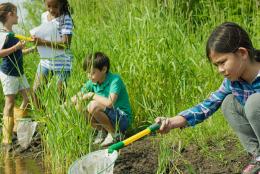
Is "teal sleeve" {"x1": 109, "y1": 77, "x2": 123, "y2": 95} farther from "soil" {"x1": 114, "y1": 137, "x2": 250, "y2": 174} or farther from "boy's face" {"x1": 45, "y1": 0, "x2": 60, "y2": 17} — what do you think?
"boy's face" {"x1": 45, "y1": 0, "x2": 60, "y2": 17}

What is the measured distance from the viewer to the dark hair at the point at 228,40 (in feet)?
9.80

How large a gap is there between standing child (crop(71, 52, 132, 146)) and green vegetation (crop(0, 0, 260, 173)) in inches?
6.4

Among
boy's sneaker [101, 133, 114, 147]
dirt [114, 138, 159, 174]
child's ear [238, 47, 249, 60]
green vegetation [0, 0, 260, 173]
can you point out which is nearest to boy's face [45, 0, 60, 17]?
green vegetation [0, 0, 260, 173]

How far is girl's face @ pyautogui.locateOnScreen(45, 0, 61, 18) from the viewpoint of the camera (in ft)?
17.2

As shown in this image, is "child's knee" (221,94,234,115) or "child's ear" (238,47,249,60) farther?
"child's knee" (221,94,234,115)

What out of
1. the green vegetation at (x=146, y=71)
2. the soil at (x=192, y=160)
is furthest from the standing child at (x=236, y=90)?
the green vegetation at (x=146, y=71)

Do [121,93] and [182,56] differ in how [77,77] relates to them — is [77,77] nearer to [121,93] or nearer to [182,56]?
[121,93]

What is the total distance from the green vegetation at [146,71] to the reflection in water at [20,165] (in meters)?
0.29

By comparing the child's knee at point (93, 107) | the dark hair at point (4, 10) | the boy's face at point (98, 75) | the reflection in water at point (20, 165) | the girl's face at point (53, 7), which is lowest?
the reflection in water at point (20, 165)

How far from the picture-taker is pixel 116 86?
480 cm

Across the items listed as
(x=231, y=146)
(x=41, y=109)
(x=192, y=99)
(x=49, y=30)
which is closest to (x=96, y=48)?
(x=49, y=30)

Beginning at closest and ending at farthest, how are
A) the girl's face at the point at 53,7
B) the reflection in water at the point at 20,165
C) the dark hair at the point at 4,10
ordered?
the reflection in water at the point at 20,165, the girl's face at the point at 53,7, the dark hair at the point at 4,10

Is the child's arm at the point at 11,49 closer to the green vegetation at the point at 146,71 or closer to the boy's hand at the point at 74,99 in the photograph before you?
the green vegetation at the point at 146,71

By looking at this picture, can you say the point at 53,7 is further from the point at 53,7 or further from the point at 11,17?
the point at 11,17
